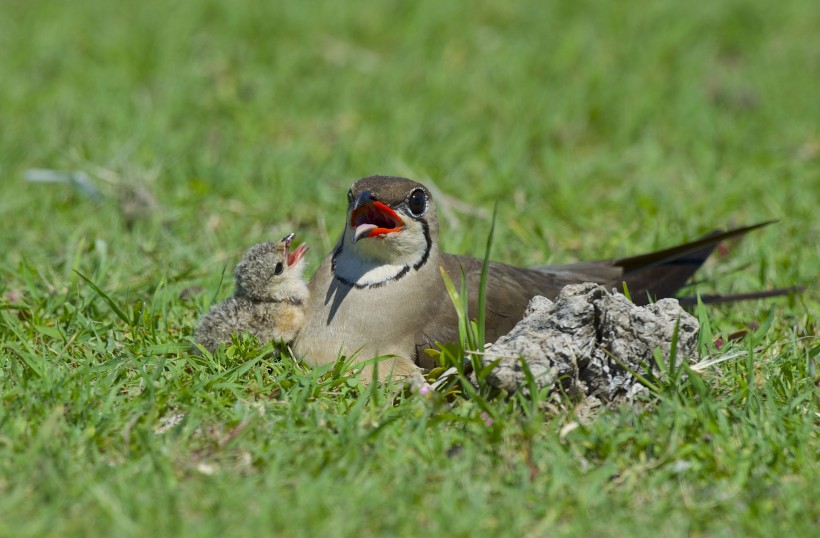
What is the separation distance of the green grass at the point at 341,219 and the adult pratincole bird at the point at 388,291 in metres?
0.26

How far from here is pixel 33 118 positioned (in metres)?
7.12

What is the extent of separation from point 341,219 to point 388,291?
6.04 ft

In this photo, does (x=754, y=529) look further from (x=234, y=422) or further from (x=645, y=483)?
(x=234, y=422)

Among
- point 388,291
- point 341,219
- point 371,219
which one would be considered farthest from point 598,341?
point 341,219

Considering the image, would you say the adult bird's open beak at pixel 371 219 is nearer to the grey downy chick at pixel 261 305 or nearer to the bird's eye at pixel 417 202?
the bird's eye at pixel 417 202

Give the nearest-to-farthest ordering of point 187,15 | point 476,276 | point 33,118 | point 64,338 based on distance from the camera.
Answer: point 64,338 < point 476,276 < point 33,118 < point 187,15

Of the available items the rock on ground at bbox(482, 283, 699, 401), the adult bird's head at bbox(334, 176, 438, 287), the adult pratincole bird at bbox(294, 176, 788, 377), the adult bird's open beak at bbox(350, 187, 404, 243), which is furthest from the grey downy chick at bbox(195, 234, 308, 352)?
the rock on ground at bbox(482, 283, 699, 401)

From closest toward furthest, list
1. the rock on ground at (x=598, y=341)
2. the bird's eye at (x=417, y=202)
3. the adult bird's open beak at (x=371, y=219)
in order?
the rock on ground at (x=598, y=341)
the adult bird's open beak at (x=371, y=219)
the bird's eye at (x=417, y=202)

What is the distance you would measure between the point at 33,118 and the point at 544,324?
4527 millimetres

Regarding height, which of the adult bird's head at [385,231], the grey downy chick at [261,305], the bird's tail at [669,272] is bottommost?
the bird's tail at [669,272]

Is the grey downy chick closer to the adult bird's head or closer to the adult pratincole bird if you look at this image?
the adult pratincole bird

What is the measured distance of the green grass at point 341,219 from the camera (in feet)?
10.9

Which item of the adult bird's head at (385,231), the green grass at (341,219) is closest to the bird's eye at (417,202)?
the adult bird's head at (385,231)

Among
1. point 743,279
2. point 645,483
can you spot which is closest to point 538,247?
point 743,279
